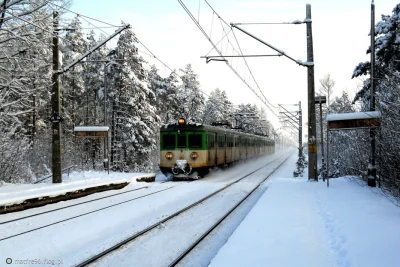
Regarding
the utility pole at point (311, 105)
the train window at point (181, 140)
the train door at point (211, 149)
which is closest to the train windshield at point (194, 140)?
the train window at point (181, 140)

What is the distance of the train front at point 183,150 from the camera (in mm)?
19734

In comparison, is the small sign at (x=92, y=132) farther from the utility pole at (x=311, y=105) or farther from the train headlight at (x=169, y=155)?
the utility pole at (x=311, y=105)

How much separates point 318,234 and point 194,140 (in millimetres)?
13105

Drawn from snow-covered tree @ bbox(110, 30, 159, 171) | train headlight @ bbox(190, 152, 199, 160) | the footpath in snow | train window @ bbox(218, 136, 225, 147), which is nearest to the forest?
snow-covered tree @ bbox(110, 30, 159, 171)

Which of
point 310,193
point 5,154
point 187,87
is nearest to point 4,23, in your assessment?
point 5,154

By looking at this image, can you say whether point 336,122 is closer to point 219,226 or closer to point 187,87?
point 219,226

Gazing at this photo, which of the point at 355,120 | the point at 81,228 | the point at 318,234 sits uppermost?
the point at 355,120

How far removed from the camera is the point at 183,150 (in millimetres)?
19875

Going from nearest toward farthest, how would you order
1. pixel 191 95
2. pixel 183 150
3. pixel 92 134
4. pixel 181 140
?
pixel 92 134, pixel 183 150, pixel 181 140, pixel 191 95

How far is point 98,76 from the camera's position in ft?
139

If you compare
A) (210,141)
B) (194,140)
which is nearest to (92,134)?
(194,140)

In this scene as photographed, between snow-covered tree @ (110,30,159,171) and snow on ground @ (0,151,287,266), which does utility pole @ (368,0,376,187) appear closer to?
snow on ground @ (0,151,287,266)

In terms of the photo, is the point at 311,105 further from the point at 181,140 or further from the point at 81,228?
the point at 81,228

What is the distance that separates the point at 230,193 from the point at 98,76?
3202 cm
